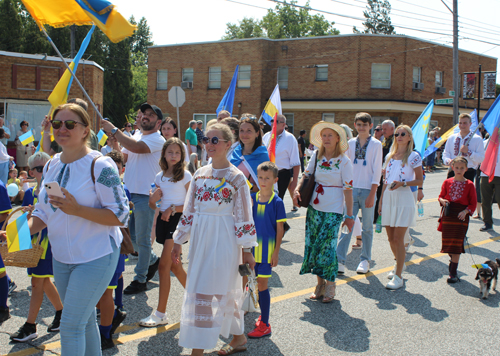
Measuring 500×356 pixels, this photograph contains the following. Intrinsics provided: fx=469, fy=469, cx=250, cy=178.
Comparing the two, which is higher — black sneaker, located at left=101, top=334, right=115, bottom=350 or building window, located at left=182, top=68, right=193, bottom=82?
building window, located at left=182, top=68, right=193, bottom=82

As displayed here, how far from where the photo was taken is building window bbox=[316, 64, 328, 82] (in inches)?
1254

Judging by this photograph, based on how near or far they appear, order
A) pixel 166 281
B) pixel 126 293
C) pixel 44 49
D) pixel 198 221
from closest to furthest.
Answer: pixel 198 221 < pixel 166 281 < pixel 126 293 < pixel 44 49

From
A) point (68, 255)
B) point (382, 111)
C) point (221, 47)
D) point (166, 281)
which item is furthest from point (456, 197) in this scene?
point (221, 47)

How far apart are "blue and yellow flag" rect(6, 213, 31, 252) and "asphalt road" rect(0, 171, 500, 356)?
3.78ft

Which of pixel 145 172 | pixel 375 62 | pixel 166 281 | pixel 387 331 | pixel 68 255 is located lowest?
pixel 387 331

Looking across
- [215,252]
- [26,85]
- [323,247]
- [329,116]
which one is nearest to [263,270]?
[215,252]

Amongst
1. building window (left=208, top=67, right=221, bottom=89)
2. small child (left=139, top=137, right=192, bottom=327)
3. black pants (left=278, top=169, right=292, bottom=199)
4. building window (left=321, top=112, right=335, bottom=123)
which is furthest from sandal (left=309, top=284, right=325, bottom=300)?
building window (left=208, top=67, right=221, bottom=89)

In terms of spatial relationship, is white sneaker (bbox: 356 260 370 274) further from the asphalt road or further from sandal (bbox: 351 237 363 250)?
sandal (bbox: 351 237 363 250)

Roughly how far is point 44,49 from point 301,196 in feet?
126

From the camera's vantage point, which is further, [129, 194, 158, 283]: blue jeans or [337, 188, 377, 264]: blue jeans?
[337, 188, 377, 264]: blue jeans

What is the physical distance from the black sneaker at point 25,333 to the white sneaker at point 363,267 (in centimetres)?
413

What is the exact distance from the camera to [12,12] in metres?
35.1

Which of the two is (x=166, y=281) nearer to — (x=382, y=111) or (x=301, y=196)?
(x=301, y=196)

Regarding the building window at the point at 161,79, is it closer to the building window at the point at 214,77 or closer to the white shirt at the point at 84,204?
the building window at the point at 214,77
